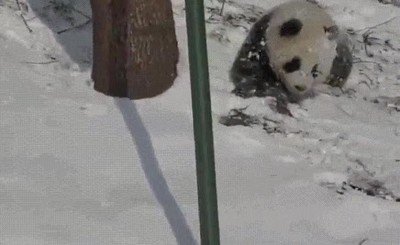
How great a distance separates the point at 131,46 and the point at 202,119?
1.33 metres

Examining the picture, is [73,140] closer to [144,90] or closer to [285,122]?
[144,90]

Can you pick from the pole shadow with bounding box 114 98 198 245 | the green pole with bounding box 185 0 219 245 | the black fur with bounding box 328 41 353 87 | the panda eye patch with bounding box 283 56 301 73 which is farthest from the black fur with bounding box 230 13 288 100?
the green pole with bounding box 185 0 219 245

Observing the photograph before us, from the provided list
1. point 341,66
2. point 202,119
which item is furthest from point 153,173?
point 341,66

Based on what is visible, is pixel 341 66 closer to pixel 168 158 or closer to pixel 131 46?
pixel 131 46

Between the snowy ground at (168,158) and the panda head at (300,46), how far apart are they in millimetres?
108

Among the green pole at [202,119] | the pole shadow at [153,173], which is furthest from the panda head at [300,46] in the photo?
the green pole at [202,119]

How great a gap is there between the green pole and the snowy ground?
1.66 ft

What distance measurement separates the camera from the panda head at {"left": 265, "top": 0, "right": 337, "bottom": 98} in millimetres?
3781

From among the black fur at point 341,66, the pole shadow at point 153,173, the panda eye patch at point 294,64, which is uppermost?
the panda eye patch at point 294,64

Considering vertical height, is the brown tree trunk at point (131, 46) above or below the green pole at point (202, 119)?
below

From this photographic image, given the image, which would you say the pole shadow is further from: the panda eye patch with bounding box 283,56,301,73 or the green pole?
the panda eye patch with bounding box 283,56,301,73

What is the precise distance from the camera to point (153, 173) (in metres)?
3.11

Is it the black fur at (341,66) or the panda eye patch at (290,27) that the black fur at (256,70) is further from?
the black fur at (341,66)

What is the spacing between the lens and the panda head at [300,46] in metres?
3.78
